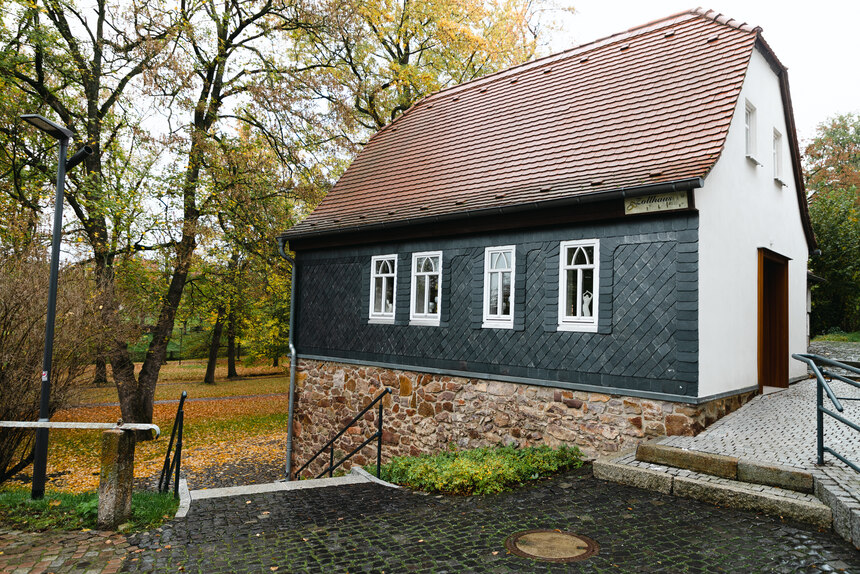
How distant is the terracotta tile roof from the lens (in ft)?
28.6

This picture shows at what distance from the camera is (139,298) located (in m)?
16.3

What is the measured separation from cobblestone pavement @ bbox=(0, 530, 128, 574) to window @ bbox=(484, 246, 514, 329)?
20.6ft

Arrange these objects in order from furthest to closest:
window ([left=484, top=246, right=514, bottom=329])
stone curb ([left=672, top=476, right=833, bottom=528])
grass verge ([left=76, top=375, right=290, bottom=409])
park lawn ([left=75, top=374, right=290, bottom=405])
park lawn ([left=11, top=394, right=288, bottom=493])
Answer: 1. park lawn ([left=75, top=374, right=290, bottom=405])
2. grass verge ([left=76, top=375, right=290, bottom=409])
3. park lawn ([left=11, top=394, right=288, bottom=493])
4. window ([left=484, top=246, right=514, bottom=329])
5. stone curb ([left=672, top=476, right=833, bottom=528])

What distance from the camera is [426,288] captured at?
1131cm

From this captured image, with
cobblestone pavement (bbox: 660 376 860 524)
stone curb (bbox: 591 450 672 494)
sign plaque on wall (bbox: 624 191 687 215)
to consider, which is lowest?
stone curb (bbox: 591 450 672 494)

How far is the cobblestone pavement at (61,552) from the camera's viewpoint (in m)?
4.63

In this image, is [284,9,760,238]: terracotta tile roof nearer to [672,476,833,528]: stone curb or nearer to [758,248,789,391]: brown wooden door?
[758,248,789,391]: brown wooden door

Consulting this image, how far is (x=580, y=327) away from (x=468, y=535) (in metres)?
4.34

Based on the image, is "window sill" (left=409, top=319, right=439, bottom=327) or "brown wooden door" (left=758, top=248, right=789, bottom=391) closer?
"window sill" (left=409, top=319, right=439, bottom=327)

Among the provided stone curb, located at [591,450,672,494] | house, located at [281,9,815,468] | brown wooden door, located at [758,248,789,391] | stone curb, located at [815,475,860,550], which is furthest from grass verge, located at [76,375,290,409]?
stone curb, located at [815,475,860,550]

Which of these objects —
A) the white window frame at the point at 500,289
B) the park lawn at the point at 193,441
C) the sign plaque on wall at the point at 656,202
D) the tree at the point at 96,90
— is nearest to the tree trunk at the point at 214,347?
the park lawn at the point at 193,441

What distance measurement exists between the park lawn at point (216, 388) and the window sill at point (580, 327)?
21553 mm

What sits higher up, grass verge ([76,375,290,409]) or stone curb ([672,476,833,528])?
stone curb ([672,476,833,528])

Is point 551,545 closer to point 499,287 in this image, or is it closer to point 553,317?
point 553,317
